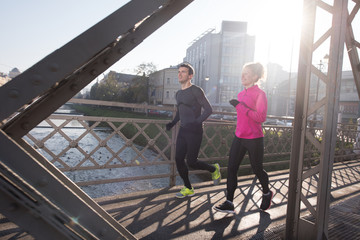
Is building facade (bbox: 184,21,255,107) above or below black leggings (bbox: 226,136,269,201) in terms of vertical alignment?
above

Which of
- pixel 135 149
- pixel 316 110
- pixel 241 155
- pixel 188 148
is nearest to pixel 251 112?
pixel 241 155

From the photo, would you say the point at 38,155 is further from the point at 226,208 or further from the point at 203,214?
the point at 226,208

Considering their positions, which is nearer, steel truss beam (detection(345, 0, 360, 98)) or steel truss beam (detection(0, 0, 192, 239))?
steel truss beam (detection(0, 0, 192, 239))

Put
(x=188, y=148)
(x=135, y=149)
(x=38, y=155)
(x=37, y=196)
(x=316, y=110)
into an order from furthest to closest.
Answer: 1. (x=135, y=149)
2. (x=188, y=148)
3. (x=316, y=110)
4. (x=38, y=155)
5. (x=37, y=196)

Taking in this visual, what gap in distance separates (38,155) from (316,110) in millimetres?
2494

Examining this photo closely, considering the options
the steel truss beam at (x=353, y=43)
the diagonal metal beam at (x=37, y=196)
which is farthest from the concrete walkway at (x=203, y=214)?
the steel truss beam at (x=353, y=43)

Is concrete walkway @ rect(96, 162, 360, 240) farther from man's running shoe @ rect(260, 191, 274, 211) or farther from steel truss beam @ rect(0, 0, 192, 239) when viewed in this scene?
steel truss beam @ rect(0, 0, 192, 239)

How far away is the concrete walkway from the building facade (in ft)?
175

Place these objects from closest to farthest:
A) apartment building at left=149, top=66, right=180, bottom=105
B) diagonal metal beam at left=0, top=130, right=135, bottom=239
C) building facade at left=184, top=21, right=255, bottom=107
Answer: diagonal metal beam at left=0, top=130, right=135, bottom=239
building facade at left=184, top=21, right=255, bottom=107
apartment building at left=149, top=66, right=180, bottom=105

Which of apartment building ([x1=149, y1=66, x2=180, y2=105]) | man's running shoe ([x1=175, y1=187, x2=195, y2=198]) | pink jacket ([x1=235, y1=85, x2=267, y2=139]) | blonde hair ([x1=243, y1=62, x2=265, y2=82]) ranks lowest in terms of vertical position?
man's running shoe ([x1=175, y1=187, x2=195, y2=198])

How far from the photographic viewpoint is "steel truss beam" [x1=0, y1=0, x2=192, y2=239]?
0.86m

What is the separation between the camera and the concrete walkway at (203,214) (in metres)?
2.78

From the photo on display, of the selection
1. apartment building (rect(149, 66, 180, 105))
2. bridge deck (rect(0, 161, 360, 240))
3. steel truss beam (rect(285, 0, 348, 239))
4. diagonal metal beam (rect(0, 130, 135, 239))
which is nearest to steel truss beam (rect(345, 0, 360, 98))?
steel truss beam (rect(285, 0, 348, 239))

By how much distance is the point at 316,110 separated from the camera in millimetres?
2543
